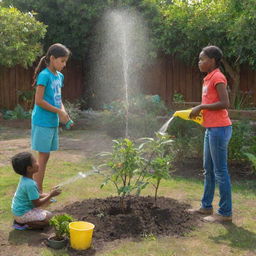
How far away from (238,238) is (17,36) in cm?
915

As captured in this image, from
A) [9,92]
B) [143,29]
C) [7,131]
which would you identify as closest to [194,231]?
[7,131]

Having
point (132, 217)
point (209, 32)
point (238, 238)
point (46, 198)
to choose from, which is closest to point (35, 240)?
point (46, 198)

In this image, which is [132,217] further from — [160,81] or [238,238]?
[160,81]

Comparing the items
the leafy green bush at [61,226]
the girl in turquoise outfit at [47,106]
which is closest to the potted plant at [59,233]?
the leafy green bush at [61,226]

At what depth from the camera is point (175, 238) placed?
12.0 feet

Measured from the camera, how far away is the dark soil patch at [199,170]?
5.96 metres

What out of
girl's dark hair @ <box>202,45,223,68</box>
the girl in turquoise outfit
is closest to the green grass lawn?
the girl in turquoise outfit

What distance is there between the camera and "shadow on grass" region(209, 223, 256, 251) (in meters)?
3.54

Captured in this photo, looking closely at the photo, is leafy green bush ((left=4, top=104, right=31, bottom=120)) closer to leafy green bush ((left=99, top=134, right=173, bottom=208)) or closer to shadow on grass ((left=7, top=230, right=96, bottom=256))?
leafy green bush ((left=99, top=134, right=173, bottom=208))

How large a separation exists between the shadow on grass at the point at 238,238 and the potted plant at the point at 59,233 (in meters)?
1.26

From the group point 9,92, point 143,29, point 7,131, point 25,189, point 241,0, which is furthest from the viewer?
point 9,92

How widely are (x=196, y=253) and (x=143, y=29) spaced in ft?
34.0

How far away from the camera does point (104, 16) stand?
1309 centimetres

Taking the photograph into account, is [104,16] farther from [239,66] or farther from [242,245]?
[242,245]
